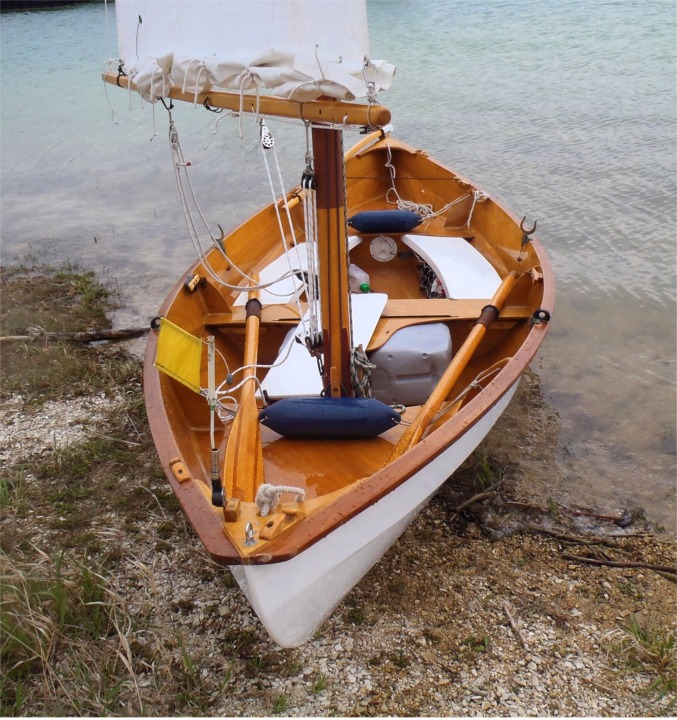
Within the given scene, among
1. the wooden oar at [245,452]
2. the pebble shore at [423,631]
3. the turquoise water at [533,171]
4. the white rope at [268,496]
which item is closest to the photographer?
the white rope at [268,496]

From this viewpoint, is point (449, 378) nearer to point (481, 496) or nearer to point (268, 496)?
point (481, 496)

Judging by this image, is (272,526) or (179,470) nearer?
(272,526)

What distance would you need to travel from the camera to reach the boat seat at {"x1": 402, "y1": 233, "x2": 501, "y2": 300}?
630 cm

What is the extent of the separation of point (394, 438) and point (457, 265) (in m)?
2.67

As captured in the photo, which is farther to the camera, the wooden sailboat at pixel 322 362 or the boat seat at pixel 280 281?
the boat seat at pixel 280 281

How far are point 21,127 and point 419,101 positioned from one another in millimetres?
10373

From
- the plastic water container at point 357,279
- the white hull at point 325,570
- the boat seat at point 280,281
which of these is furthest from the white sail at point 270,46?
the plastic water container at point 357,279

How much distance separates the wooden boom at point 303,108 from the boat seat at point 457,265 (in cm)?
311

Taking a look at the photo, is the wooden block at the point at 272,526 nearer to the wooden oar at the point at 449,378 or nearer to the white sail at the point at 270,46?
the wooden oar at the point at 449,378

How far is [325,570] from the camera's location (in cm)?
359

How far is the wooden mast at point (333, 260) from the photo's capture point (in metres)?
4.03

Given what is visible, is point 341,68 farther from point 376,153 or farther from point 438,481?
point 376,153

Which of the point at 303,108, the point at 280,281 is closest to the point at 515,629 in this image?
the point at 303,108

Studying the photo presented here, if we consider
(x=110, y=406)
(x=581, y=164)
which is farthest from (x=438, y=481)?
(x=581, y=164)
